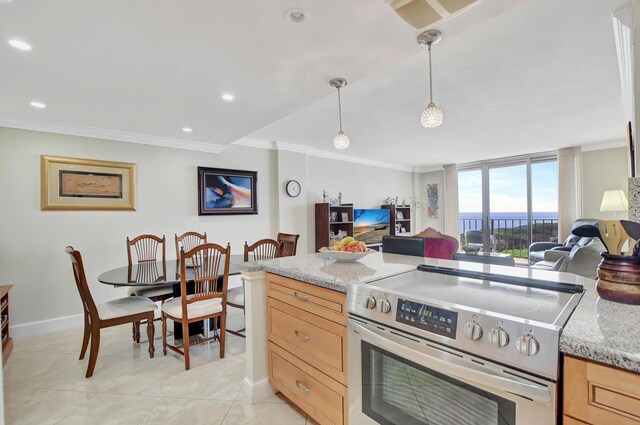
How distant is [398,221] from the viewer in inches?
285

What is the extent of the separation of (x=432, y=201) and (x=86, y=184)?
7.15m

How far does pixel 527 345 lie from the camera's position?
0.82 m

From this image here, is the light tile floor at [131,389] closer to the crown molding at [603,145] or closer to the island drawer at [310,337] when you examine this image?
the island drawer at [310,337]

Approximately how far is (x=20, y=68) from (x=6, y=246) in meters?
2.06

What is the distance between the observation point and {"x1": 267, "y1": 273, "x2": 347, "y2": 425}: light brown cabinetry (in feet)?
4.72

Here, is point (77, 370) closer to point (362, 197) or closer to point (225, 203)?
point (225, 203)

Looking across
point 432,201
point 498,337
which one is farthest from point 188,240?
point 432,201

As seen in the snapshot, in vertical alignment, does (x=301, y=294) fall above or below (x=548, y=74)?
below

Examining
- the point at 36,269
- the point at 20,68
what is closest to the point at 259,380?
the point at 20,68

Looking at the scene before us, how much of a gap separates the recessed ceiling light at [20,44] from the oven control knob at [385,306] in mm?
2413

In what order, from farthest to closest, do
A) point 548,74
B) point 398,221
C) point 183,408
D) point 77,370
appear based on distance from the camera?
point 398,221
point 548,74
point 77,370
point 183,408

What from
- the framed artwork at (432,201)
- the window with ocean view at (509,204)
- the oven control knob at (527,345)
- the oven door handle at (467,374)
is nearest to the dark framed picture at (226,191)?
the oven door handle at (467,374)

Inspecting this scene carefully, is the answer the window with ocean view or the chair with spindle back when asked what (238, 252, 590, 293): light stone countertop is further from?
the window with ocean view

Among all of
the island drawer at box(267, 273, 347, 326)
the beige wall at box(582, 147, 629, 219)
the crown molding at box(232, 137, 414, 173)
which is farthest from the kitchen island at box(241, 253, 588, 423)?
the beige wall at box(582, 147, 629, 219)
